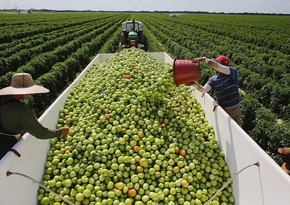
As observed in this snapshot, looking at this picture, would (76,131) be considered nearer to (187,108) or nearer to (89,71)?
(187,108)

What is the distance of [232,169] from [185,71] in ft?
7.07

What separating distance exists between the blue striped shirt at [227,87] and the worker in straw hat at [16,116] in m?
3.52

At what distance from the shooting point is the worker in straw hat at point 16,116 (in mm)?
3867

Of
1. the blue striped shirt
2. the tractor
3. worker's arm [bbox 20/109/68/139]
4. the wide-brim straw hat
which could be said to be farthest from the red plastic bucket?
the tractor

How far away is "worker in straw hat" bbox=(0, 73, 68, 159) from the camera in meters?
3.87

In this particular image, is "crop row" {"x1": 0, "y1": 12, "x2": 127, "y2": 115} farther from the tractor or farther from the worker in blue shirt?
the worker in blue shirt

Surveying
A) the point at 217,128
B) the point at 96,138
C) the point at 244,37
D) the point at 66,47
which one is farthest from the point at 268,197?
the point at 244,37

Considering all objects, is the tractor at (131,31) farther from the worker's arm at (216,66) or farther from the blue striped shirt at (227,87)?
the worker's arm at (216,66)

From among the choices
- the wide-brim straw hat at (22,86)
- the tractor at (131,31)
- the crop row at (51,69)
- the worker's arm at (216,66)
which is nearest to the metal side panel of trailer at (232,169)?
the wide-brim straw hat at (22,86)

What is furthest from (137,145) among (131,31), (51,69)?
(131,31)

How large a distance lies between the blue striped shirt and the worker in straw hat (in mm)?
3524

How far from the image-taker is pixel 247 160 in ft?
13.3

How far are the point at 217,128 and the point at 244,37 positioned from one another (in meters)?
30.3

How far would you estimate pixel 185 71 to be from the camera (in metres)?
5.77
